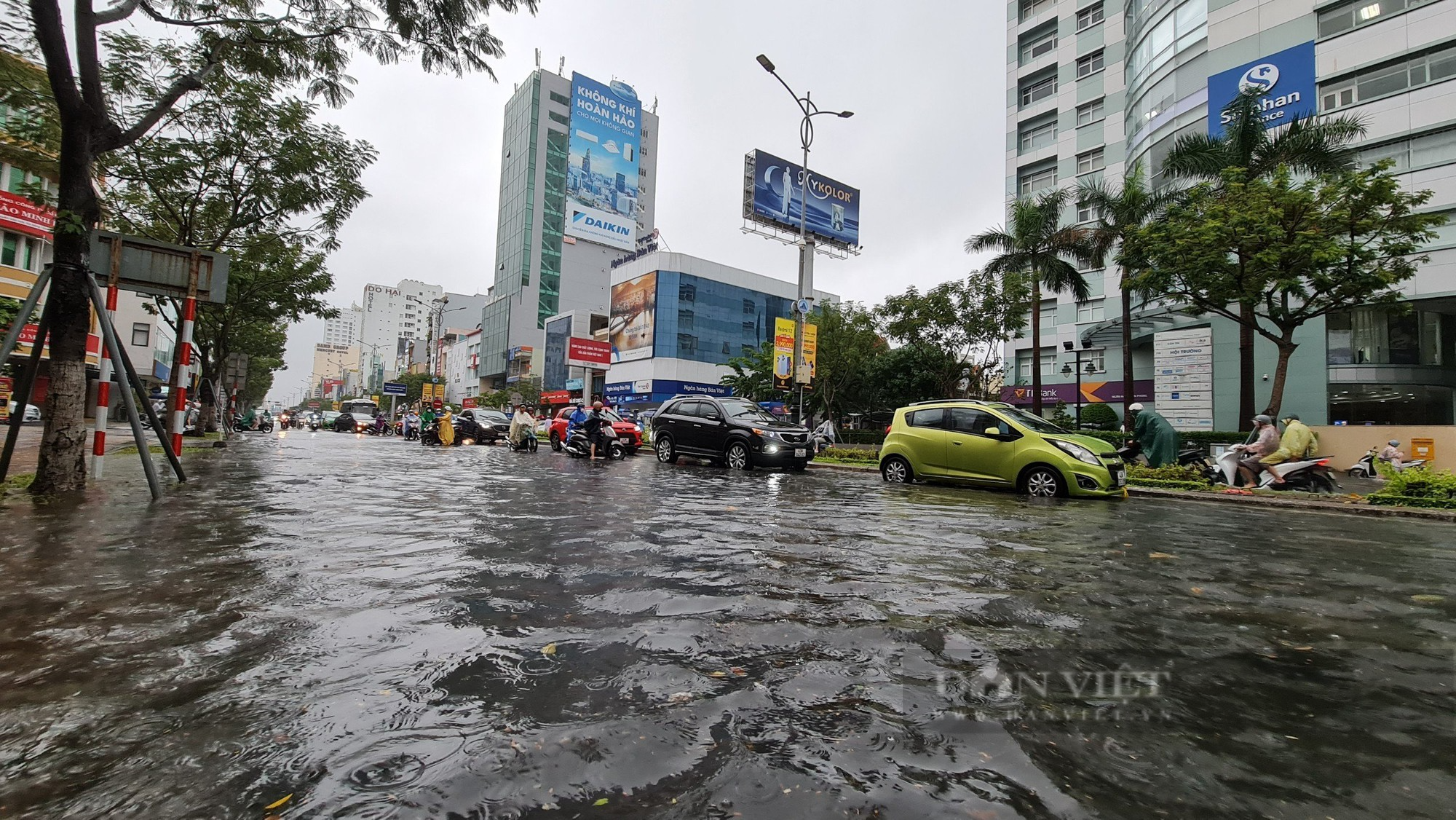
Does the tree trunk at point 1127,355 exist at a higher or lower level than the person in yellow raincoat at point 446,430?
higher

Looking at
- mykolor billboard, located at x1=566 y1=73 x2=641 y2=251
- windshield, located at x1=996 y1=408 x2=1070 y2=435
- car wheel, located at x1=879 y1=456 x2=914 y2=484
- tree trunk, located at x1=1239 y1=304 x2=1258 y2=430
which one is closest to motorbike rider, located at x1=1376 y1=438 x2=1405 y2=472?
tree trunk, located at x1=1239 y1=304 x2=1258 y2=430

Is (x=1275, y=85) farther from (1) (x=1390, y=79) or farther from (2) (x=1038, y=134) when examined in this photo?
(2) (x=1038, y=134)

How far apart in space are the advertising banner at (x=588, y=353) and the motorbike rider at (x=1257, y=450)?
46.6 meters

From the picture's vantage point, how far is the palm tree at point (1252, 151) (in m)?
19.6

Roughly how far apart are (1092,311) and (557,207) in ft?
239

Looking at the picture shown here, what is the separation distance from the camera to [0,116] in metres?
8.51

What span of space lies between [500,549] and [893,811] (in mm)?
3792

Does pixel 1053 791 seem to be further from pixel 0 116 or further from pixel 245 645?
pixel 0 116

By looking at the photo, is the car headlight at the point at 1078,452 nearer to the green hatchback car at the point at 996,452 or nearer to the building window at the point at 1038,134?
the green hatchback car at the point at 996,452

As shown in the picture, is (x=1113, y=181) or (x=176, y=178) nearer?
(x=176, y=178)

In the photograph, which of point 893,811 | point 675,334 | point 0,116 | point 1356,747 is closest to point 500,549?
point 893,811

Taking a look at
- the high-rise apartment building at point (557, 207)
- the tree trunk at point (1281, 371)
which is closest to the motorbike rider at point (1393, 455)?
the tree trunk at point (1281, 371)

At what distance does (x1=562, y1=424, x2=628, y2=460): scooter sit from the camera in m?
17.7

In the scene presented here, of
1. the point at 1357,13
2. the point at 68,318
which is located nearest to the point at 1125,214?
the point at 1357,13
